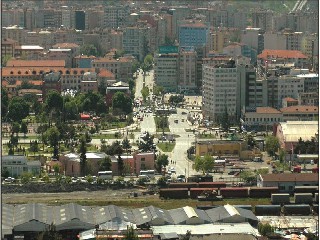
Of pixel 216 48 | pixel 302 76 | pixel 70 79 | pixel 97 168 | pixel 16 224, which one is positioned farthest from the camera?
pixel 216 48

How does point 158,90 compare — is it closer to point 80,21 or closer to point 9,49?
point 9,49

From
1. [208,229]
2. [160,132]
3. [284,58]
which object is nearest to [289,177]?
[208,229]

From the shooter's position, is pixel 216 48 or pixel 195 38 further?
pixel 195 38

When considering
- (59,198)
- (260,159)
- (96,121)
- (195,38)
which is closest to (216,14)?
(195,38)

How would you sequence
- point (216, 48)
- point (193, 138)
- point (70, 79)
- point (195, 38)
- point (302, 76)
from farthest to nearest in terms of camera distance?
1. point (195, 38)
2. point (216, 48)
3. point (70, 79)
4. point (302, 76)
5. point (193, 138)

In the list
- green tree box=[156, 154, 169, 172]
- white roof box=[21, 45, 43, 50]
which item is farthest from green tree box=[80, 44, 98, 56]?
green tree box=[156, 154, 169, 172]

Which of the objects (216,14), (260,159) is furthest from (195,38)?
(260,159)

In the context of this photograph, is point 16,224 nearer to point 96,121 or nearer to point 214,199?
point 214,199

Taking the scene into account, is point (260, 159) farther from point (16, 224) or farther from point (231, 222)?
point (16, 224)
